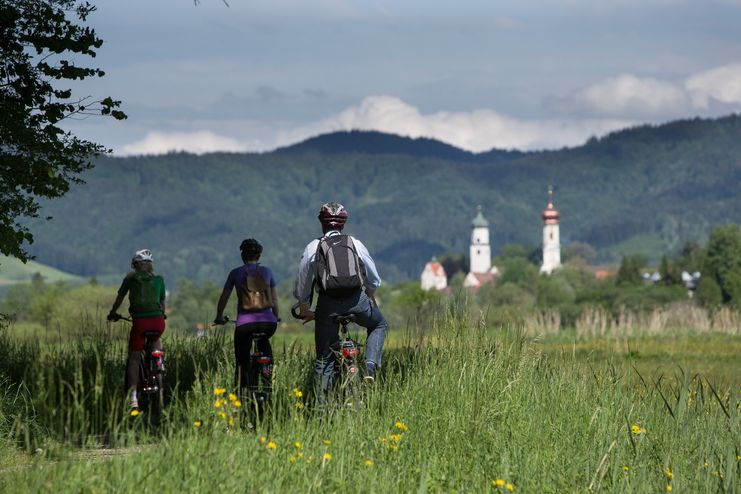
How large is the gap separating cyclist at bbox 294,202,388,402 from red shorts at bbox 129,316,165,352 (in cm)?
183

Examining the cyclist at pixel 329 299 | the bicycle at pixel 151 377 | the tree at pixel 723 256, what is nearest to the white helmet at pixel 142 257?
the bicycle at pixel 151 377

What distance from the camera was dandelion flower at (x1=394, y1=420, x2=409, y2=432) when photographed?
7749 mm

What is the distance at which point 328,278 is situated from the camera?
28.4ft

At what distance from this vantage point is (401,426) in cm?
778

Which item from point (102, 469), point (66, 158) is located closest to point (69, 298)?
point (66, 158)

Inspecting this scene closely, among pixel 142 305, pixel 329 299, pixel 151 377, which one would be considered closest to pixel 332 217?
pixel 329 299

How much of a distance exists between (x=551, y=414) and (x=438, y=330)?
140 centimetres

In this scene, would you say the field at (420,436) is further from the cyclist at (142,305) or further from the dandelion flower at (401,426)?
the cyclist at (142,305)

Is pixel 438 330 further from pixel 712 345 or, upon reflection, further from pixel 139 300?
pixel 712 345

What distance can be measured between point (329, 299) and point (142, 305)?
214cm

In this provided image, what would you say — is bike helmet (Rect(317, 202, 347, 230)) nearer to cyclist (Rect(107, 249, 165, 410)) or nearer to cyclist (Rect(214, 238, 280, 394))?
cyclist (Rect(214, 238, 280, 394))

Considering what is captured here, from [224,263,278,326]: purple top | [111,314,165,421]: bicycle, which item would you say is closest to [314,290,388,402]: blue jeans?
[224,263,278,326]: purple top

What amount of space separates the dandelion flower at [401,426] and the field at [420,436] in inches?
1.5

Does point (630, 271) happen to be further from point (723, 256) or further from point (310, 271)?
point (310, 271)
